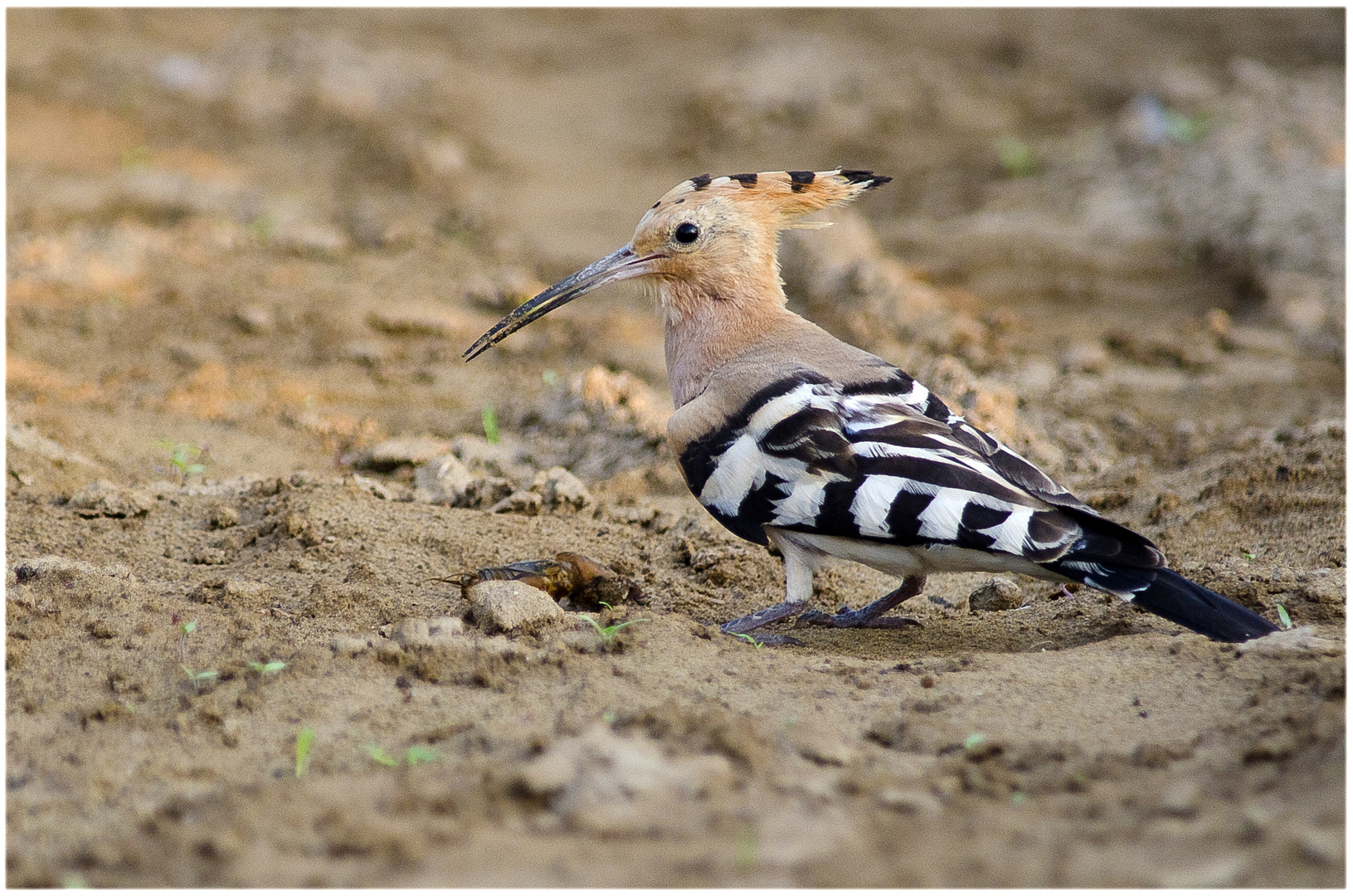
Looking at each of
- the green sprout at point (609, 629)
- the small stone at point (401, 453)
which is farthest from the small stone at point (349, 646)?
the small stone at point (401, 453)

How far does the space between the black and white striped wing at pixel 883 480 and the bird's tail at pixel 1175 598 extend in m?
0.04

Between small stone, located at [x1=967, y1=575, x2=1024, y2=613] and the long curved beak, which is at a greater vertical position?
the long curved beak

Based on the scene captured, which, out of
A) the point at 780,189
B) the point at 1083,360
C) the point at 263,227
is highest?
the point at 263,227

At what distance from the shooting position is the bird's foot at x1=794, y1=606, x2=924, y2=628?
353 centimetres

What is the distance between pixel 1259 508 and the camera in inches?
156

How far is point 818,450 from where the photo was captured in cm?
328

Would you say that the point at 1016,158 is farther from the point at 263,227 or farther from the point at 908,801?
the point at 908,801

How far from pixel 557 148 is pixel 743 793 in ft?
23.7

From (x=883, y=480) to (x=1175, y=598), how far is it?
73 cm

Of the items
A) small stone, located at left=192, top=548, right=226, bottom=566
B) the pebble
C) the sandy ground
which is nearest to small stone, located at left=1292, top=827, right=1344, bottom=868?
the sandy ground

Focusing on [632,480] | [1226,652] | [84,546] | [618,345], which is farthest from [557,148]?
[1226,652]

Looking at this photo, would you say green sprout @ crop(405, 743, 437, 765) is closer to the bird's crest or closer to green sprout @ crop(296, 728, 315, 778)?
green sprout @ crop(296, 728, 315, 778)

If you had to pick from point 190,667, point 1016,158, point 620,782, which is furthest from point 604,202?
point 620,782

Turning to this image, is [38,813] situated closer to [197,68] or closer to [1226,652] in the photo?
[1226,652]
